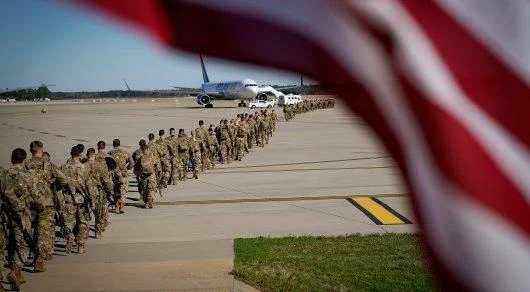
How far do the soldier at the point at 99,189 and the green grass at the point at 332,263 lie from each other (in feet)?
7.60

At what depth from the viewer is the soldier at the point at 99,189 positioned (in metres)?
9.20

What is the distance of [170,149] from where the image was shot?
14.2 m

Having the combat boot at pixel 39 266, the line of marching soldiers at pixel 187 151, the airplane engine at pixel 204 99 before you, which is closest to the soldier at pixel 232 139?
the line of marching soldiers at pixel 187 151

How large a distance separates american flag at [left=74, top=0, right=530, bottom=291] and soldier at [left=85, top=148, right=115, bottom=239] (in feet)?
25.5

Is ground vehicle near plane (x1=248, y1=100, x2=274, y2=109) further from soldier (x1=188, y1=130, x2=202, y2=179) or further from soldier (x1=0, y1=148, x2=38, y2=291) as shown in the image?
soldier (x1=0, y1=148, x2=38, y2=291)

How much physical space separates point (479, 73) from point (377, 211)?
929cm

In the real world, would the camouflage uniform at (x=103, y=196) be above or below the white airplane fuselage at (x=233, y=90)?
below

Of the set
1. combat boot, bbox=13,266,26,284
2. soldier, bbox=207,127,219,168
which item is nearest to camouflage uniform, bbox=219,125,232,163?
soldier, bbox=207,127,219,168

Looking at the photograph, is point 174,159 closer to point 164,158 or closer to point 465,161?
point 164,158

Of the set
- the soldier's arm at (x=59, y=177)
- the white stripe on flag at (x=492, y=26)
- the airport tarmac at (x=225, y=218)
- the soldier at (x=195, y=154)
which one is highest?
the white stripe on flag at (x=492, y=26)

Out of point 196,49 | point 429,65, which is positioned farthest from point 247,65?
point 429,65

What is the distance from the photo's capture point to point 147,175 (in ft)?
37.5

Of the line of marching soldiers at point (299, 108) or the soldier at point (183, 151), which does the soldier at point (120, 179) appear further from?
the line of marching soldiers at point (299, 108)

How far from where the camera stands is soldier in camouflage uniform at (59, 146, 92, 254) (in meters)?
8.40
